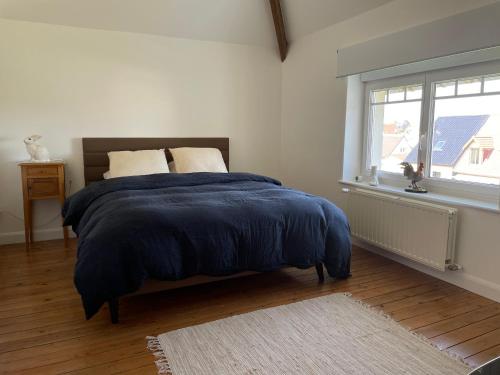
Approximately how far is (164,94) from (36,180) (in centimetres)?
155

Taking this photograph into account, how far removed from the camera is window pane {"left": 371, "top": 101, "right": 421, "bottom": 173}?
10.7 feet

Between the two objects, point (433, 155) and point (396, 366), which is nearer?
point (396, 366)

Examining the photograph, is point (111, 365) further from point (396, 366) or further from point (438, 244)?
point (438, 244)

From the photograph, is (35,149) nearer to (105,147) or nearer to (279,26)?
(105,147)

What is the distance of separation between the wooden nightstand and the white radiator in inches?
108

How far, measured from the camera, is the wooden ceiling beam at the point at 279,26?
404cm

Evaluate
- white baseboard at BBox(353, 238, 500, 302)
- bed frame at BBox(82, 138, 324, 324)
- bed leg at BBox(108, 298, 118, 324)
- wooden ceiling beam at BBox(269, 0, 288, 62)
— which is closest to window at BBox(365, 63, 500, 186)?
white baseboard at BBox(353, 238, 500, 302)

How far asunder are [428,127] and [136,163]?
103 inches

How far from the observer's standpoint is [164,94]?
4.13 m

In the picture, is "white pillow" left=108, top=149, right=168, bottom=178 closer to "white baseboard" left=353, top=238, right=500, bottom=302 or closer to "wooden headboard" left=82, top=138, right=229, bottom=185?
"wooden headboard" left=82, top=138, right=229, bottom=185

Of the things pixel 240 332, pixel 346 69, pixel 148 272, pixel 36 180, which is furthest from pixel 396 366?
pixel 36 180

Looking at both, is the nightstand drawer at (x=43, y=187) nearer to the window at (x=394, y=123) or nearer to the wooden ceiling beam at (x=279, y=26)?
the wooden ceiling beam at (x=279, y=26)

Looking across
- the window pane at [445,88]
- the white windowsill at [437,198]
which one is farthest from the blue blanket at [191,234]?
the window pane at [445,88]

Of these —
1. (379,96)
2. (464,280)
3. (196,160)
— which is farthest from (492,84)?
(196,160)
